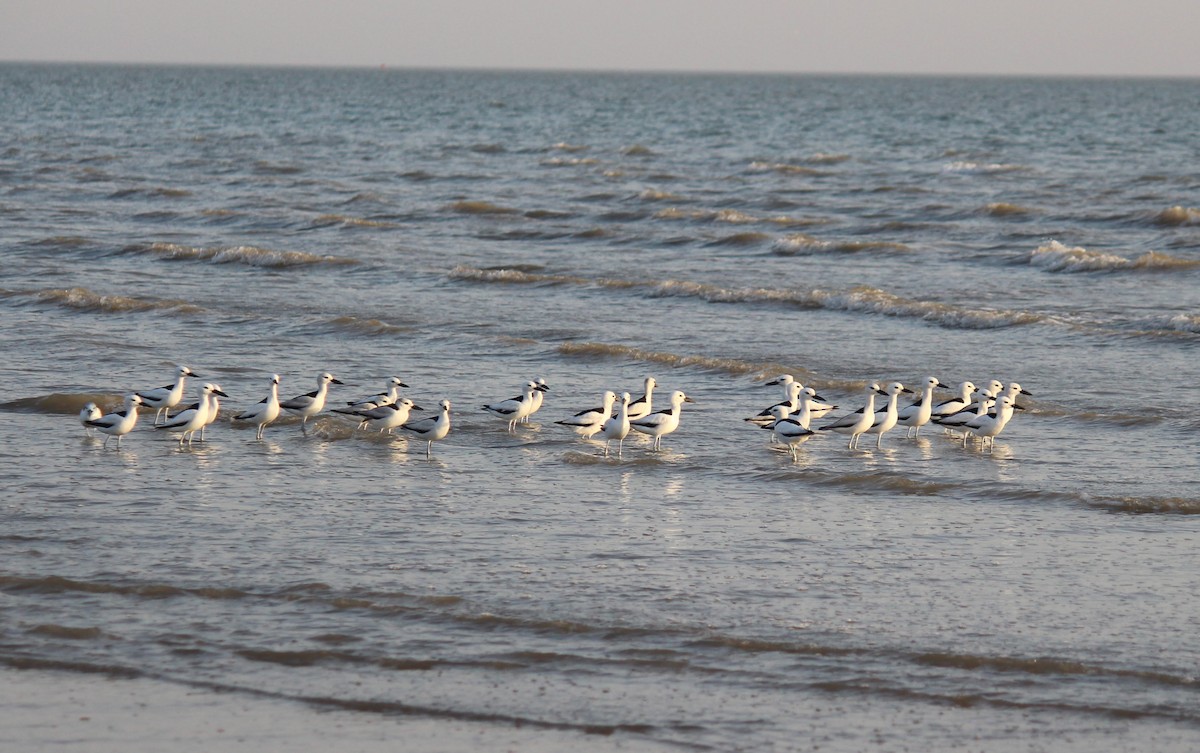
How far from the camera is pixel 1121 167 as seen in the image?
46.3 m

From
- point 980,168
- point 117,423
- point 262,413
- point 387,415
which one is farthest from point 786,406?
point 980,168

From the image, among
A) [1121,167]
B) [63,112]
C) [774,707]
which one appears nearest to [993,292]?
[774,707]

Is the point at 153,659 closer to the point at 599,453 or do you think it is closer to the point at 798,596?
the point at 798,596

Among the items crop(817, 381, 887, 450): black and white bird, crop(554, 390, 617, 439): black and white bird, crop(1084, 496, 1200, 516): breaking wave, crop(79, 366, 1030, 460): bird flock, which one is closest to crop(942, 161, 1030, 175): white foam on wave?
crop(79, 366, 1030, 460): bird flock

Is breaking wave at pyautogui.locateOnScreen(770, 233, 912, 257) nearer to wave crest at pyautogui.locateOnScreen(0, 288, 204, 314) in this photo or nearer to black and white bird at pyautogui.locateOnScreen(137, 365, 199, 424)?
wave crest at pyautogui.locateOnScreen(0, 288, 204, 314)

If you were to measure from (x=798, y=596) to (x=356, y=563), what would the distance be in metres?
2.94

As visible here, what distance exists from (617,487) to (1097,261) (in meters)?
16.6

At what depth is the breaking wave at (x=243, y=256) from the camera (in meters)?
28.0

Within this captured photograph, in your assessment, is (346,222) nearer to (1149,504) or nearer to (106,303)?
(106,303)

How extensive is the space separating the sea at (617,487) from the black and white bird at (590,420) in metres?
0.17

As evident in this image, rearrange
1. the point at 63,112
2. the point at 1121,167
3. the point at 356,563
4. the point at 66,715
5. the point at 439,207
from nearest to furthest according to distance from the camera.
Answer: the point at 66,715
the point at 356,563
the point at 439,207
the point at 1121,167
the point at 63,112

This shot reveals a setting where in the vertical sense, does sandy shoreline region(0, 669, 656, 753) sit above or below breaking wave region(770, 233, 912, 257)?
below

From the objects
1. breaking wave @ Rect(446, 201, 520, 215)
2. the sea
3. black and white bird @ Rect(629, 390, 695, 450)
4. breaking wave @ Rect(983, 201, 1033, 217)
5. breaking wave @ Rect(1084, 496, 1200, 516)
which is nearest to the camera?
the sea

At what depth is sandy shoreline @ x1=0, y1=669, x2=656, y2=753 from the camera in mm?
7320
